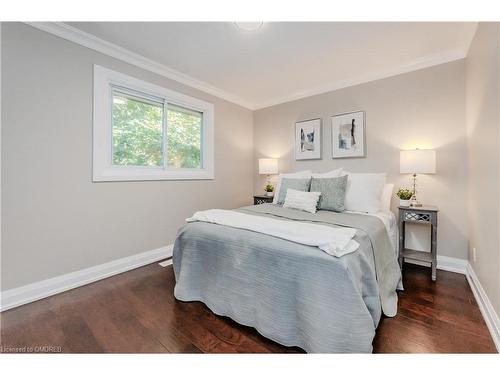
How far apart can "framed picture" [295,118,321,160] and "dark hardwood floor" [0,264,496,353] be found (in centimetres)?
208

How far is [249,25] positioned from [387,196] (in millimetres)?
2331

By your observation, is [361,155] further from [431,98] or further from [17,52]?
[17,52]

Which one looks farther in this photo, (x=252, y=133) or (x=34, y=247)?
(x=252, y=133)

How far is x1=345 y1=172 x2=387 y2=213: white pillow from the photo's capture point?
238 cm

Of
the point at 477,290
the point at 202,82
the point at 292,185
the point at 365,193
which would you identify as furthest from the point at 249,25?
the point at 477,290

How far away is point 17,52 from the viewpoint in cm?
179

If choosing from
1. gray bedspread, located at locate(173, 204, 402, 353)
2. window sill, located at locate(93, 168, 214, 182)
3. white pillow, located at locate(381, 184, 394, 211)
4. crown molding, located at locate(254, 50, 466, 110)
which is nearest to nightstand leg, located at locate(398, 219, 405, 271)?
white pillow, located at locate(381, 184, 394, 211)

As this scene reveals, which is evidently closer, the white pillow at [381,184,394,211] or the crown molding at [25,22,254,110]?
the crown molding at [25,22,254,110]

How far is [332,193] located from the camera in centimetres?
246

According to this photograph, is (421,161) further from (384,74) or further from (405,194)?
(384,74)

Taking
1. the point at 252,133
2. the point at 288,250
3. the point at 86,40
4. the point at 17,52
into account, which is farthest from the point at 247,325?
the point at 252,133

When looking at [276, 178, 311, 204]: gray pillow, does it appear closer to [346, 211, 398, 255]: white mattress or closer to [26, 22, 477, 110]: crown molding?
[346, 211, 398, 255]: white mattress

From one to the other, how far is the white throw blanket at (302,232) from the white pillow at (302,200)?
768mm

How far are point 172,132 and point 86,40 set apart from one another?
1.26m
